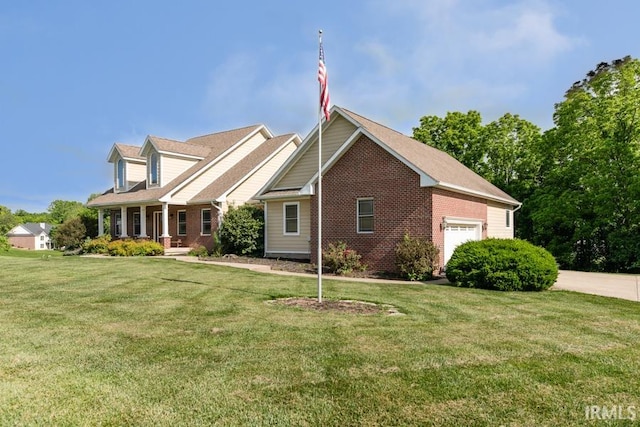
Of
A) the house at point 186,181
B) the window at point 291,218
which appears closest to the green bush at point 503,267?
the window at point 291,218

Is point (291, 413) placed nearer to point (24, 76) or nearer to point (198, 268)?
point (198, 268)

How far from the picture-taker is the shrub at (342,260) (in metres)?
15.3

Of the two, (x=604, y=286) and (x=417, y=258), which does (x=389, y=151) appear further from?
(x=604, y=286)

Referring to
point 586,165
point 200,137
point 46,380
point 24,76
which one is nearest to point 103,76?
point 24,76

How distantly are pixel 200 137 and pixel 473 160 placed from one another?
2092 centimetres

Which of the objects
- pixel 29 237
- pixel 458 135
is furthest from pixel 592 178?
pixel 29 237

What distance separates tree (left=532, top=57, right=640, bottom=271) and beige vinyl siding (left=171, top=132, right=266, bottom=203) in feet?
58.9

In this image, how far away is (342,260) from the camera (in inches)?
601

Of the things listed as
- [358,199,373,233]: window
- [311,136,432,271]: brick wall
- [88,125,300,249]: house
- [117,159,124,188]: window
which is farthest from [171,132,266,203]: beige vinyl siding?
[358,199,373,233]: window

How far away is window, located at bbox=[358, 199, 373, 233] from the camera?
52.6 ft

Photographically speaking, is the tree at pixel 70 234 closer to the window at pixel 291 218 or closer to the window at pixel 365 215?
the window at pixel 291 218

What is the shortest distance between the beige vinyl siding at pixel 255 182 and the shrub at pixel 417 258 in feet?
39.7

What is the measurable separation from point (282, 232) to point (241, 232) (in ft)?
7.51

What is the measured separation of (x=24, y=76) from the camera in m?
16.9
